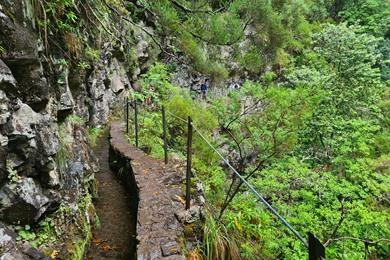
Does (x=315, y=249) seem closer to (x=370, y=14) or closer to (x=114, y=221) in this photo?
(x=114, y=221)

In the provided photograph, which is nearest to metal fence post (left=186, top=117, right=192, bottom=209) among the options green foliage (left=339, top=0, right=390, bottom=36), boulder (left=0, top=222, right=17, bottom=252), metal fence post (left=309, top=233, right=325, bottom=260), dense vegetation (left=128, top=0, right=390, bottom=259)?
dense vegetation (left=128, top=0, right=390, bottom=259)

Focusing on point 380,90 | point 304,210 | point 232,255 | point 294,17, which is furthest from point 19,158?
point 294,17

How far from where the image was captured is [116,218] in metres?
4.21

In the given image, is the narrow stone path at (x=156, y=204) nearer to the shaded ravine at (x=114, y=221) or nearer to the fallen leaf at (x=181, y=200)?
the fallen leaf at (x=181, y=200)

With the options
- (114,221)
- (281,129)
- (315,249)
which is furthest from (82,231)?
(281,129)

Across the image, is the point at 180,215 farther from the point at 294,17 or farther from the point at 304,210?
the point at 294,17

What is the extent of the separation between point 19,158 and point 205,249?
74.6 inches

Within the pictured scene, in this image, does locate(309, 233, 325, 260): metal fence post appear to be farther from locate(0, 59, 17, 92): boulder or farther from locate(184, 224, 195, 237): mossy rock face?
locate(0, 59, 17, 92): boulder

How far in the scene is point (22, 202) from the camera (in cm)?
273

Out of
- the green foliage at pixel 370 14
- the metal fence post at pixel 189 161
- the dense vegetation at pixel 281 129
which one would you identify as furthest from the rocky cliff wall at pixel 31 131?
the green foliage at pixel 370 14

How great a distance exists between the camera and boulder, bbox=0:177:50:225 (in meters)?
2.62

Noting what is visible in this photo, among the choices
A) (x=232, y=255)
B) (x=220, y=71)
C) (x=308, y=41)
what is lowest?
(x=232, y=255)

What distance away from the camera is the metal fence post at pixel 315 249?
124 centimetres

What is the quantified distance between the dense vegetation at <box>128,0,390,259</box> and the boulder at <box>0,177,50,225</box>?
5.19 ft
